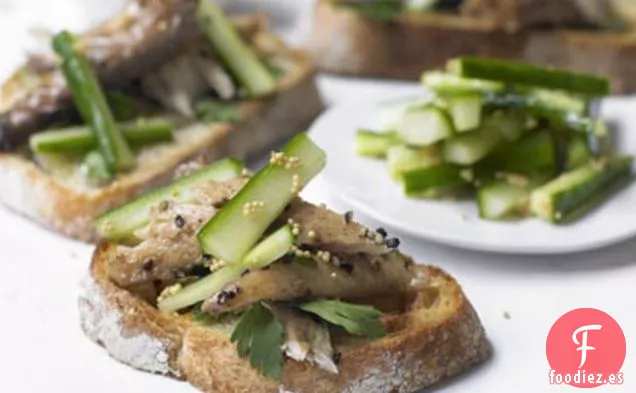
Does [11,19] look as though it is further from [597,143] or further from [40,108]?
[597,143]

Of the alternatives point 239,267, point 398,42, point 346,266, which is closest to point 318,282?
point 346,266

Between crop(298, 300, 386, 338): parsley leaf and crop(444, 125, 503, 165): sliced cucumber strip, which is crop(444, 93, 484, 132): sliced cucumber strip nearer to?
crop(444, 125, 503, 165): sliced cucumber strip

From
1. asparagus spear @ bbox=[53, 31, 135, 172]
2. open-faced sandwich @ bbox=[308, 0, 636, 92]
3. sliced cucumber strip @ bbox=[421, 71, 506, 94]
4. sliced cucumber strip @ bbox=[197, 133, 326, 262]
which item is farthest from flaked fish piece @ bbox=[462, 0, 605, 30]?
sliced cucumber strip @ bbox=[197, 133, 326, 262]

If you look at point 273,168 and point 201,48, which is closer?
point 273,168

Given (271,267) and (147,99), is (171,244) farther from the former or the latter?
(147,99)

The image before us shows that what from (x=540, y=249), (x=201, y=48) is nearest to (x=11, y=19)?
(x=201, y=48)

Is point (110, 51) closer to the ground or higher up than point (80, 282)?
higher up

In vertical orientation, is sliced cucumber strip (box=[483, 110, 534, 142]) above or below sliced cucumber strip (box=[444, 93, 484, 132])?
below
